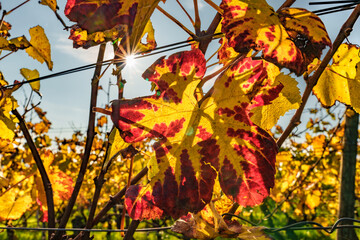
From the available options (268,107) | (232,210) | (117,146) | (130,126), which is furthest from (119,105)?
(232,210)

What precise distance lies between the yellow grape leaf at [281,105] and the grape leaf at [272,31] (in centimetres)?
7

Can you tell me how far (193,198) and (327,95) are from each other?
405 mm

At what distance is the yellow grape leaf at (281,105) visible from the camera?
50cm

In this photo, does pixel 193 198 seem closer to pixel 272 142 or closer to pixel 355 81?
pixel 272 142

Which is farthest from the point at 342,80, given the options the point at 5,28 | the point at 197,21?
the point at 5,28

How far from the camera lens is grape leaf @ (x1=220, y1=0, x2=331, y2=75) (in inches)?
16.8

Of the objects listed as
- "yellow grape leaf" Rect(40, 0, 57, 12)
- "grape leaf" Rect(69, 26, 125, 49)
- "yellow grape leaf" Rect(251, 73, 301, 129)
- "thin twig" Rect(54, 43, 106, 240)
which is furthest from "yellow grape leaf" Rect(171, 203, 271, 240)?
"yellow grape leaf" Rect(40, 0, 57, 12)

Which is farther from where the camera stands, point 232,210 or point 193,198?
point 232,210

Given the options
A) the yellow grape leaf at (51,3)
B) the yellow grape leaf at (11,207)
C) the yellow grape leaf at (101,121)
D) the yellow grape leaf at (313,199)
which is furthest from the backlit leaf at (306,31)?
the yellow grape leaf at (313,199)

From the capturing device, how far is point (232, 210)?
0.67m

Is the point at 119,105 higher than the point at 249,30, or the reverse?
the point at 249,30

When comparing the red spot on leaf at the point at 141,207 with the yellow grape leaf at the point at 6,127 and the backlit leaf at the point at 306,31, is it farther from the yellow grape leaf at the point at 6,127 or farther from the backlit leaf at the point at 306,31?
the yellow grape leaf at the point at 6,127

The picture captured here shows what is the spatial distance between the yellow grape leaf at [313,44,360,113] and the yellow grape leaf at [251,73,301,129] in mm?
189

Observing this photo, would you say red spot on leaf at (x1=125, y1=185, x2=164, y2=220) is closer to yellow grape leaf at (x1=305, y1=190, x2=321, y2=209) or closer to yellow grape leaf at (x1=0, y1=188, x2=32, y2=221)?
yellow grape leaf at (x1=0, y1=188, x2=32, y2=221)
